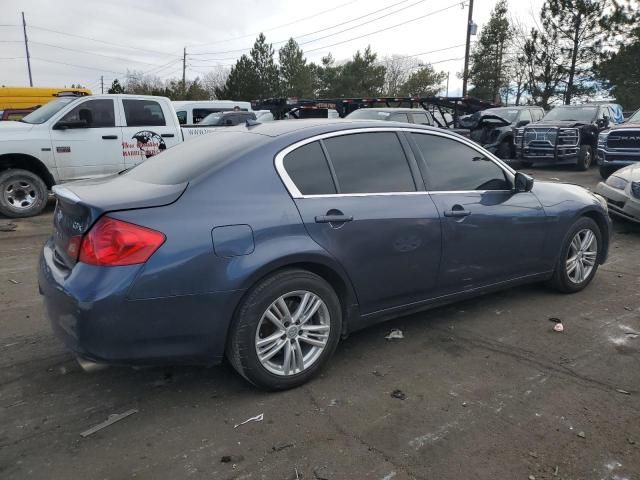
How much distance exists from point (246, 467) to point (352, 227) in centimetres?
151

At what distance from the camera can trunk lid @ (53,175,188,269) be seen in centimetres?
280

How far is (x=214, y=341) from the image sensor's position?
2900 mm

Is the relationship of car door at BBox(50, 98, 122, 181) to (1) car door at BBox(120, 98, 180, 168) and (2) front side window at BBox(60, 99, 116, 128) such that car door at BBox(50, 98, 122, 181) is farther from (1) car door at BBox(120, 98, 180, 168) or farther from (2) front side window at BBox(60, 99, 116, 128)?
(1) car door at BBox(120, 98, 180, 168)

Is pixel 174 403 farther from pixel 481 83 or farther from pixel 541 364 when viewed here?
pixel 481 83

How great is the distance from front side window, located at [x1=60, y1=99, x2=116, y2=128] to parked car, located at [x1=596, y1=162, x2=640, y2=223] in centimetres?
798

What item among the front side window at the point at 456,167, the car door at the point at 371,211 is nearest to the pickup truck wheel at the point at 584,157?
the front side window at the point at 456,167

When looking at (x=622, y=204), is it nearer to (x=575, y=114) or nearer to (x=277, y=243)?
(x=277, y=243)

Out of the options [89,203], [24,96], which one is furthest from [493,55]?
[89,203]

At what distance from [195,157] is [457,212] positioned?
1873 mm

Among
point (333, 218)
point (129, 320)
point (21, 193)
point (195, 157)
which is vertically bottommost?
point (21, 193)

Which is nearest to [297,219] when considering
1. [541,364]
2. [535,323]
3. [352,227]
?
[352,227]

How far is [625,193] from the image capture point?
285 inches

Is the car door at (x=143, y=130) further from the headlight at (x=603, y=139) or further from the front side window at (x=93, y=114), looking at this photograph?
the headlight at (x=603, y=139)

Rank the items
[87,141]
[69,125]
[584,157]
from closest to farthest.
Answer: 1. [69,125]
2. [87,141]
3. [584,157]
